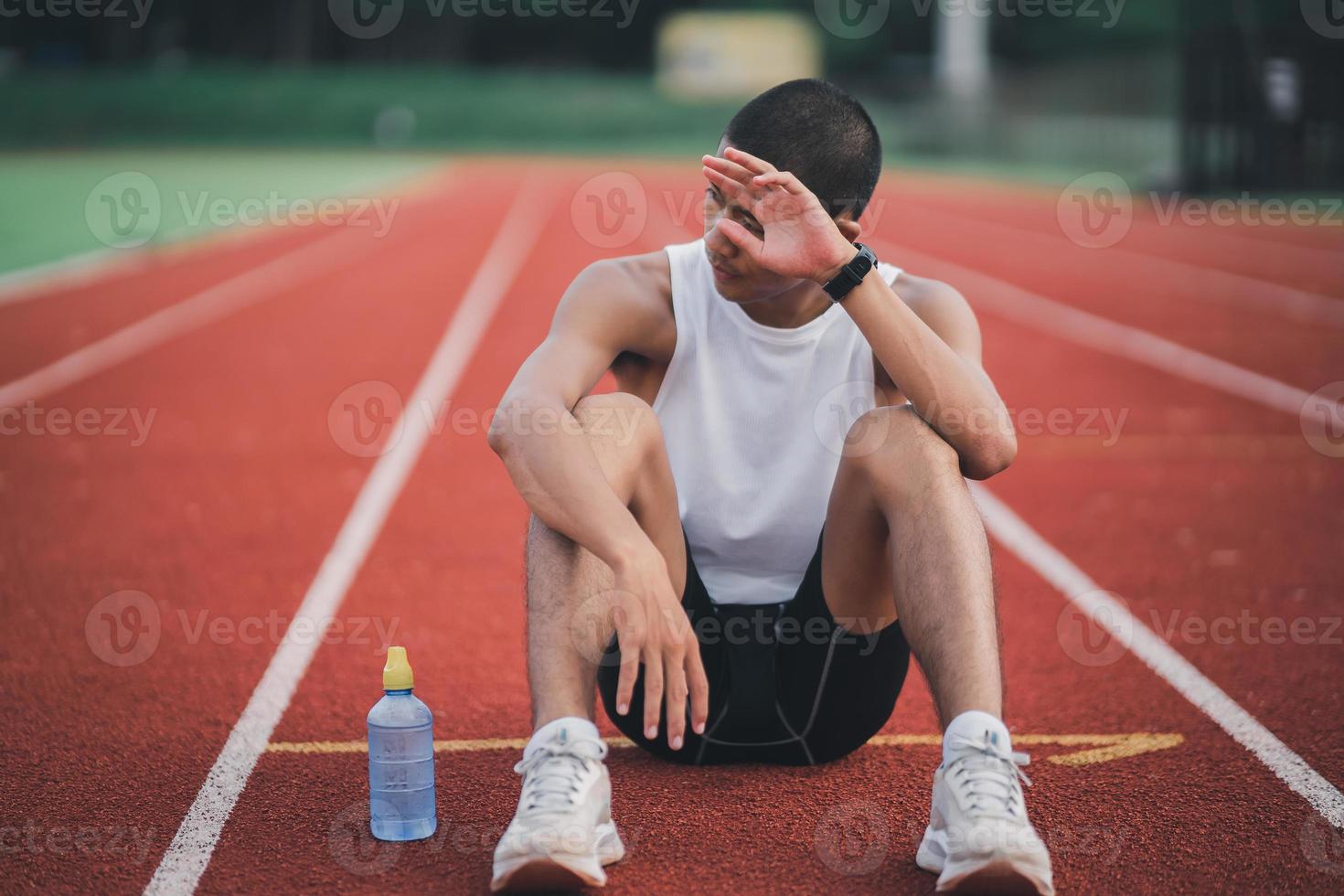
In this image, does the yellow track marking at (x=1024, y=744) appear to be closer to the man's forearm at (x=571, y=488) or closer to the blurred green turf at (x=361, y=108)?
the man's forearm at (x=571, y=488)

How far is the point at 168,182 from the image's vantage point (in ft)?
90.3

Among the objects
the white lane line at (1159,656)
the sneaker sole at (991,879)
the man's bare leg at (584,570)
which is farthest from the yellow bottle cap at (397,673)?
the white lane line at (1159,656)

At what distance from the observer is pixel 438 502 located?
5.98 m

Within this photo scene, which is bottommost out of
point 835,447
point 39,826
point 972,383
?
point 39,826

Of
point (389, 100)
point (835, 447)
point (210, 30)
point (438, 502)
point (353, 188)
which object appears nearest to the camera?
point (835, 447)

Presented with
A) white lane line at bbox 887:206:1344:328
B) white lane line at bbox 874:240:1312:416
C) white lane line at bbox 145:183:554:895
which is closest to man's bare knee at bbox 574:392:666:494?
white lane line at bbox 145:183:554:895

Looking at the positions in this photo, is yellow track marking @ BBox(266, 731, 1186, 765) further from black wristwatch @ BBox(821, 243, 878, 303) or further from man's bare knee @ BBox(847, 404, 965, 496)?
Result: black wristwatch @ BBox(821, 243, 878, 303)

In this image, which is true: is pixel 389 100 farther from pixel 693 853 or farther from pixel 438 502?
pixel 693 853

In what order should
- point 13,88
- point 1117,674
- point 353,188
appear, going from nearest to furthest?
point 1117,674 → point 353,188 → point 13,88

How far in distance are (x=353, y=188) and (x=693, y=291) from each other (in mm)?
26555

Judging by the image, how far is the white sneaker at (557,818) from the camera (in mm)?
2289

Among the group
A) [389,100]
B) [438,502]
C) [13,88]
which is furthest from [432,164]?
[438,502]

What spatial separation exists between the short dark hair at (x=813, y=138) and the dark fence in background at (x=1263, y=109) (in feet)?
68.9

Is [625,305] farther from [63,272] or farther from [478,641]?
[63,272]
